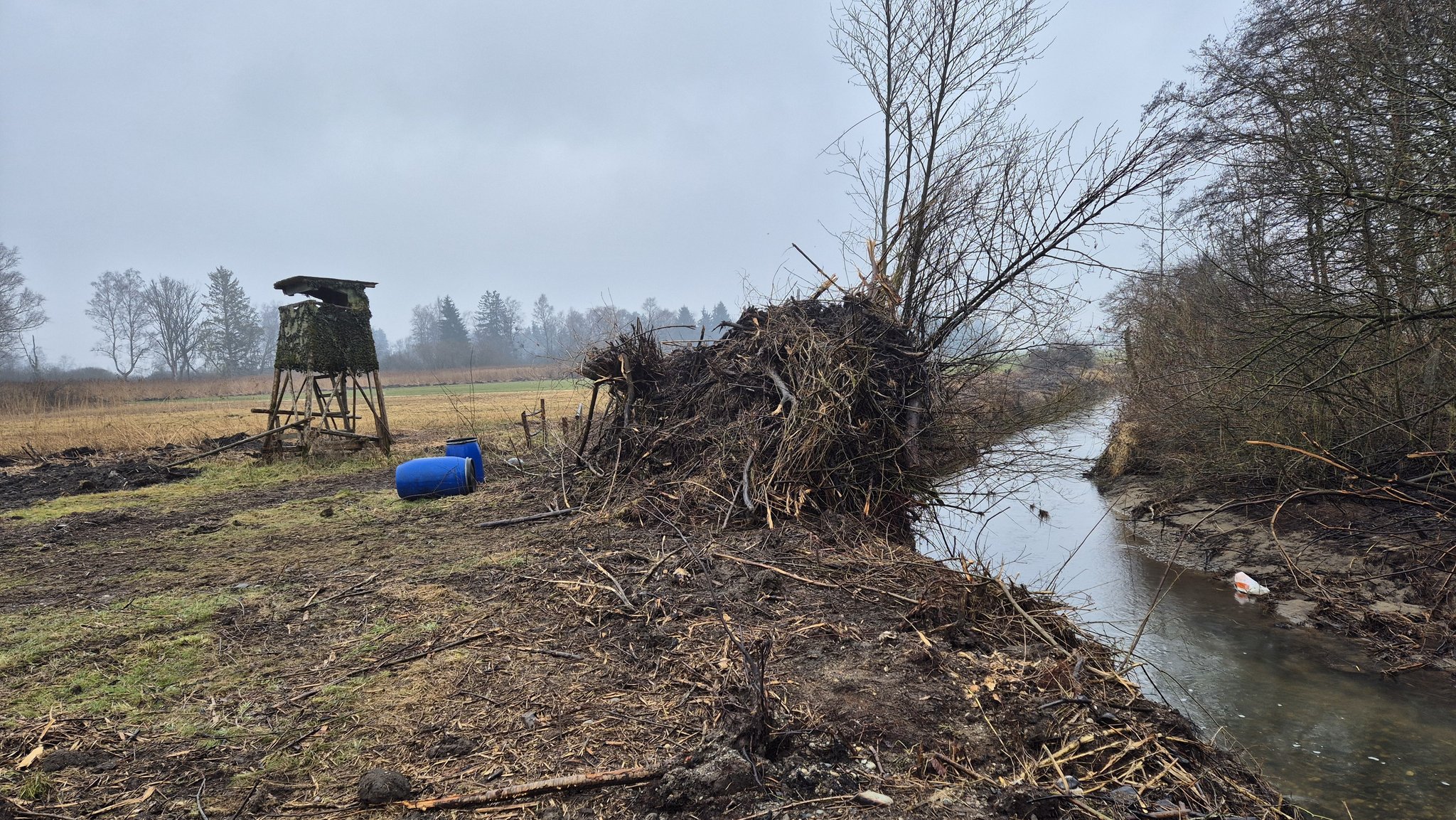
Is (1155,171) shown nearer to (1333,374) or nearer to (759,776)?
(1333,374)

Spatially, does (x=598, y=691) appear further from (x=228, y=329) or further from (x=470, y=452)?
(x=228, y=329)

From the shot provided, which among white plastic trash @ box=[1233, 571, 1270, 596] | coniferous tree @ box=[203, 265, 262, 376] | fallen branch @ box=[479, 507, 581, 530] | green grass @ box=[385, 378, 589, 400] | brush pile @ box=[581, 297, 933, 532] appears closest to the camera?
brush pile @ box=[581, 297, 933, 532]

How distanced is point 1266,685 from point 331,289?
15327 mm

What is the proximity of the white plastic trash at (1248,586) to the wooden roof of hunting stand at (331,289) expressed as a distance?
14.7 metres

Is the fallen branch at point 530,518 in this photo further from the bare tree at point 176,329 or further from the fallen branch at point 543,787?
the bare tree at point 176,329

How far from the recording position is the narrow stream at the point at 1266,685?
4.27 meters

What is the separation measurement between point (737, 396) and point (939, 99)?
6182 mm

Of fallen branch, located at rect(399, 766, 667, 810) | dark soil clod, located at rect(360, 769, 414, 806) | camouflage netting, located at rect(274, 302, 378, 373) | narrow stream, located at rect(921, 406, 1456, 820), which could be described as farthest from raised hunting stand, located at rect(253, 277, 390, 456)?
fallen branch, located at rect(399, 766, 667, 810)

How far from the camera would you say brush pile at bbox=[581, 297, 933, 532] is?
662 cm

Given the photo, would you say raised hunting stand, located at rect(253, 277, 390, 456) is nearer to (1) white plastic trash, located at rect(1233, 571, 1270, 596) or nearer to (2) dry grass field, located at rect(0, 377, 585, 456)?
(2) dry grass field, located at rect(0, 377, 585, 456)

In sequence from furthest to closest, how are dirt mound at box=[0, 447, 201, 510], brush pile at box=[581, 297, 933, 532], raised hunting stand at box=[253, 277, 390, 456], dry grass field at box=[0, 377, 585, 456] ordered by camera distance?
dry grass field at box=[0, 377, 585, 456], raised hunting stand at box=[253, 277, 390, 456], dirt mound at box=[0, 447, 201, 510], brush pile at box=[581, 297, 933, 532]

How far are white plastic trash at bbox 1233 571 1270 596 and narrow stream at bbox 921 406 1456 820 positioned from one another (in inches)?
8.6

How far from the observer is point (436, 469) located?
912cm

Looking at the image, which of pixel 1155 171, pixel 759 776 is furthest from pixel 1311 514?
pixel 759 776
